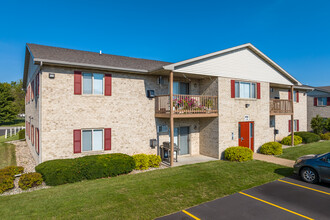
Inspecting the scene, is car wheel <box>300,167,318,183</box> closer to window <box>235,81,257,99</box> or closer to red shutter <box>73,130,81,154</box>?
window <box>235,81,257,99</box>

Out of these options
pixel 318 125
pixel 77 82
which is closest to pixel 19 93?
pixel 77 82

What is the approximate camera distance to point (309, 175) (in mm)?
Answer: 9461

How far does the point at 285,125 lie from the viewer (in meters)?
21.9

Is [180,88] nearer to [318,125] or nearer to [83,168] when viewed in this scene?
[83,168]

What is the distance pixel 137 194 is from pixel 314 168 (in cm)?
782

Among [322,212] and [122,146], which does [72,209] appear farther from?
Answer: [322,212]

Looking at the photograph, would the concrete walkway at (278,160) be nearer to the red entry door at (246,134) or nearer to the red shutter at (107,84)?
the red entry door at (246,134)

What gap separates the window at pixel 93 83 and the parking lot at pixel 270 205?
8.31 meters

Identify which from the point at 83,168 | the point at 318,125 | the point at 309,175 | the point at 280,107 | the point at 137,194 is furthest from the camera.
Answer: the point at 318,125

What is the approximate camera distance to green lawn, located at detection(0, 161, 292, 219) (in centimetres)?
664

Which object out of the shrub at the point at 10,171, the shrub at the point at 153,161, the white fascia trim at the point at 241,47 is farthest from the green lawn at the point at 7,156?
the white fascia trim at the point at 241,47

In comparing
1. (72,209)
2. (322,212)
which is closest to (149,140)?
(72,209)

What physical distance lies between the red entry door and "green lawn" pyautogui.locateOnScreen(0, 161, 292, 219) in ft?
13.9

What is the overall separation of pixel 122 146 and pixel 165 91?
4.78 m
